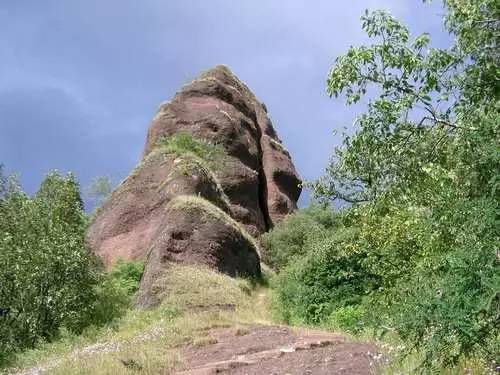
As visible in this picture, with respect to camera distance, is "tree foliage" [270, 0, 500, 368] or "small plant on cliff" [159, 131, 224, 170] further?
"small plant on cliff" [159, 131, 224, 170]

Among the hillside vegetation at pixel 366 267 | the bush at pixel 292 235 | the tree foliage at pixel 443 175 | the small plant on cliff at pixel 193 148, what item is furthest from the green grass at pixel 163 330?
the small plant on cliff at pixel 193 148

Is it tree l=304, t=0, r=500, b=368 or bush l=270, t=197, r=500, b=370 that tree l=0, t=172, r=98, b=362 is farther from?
tree l=304, t=0, r=500, b=368

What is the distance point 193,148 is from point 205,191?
6461 mm

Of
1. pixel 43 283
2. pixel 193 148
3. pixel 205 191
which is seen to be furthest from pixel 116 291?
pixel 193 148

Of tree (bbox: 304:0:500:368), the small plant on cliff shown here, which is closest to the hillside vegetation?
tree (bbox: 304:0:500:368)

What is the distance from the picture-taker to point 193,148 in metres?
37.3

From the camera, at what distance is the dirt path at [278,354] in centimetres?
1056

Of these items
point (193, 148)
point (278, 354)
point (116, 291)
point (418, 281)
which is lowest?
point (278, 354)

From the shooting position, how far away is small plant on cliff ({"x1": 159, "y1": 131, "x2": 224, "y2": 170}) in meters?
35.9

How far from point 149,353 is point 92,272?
1079 cm

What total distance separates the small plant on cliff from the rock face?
0.99 ft

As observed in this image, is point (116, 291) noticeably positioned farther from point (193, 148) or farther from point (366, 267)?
point (193, 148)

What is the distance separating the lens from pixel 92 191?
6034 centimetres

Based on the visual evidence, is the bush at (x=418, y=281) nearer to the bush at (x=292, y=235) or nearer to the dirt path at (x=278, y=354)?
the dirt path at (x=278, y=354)
